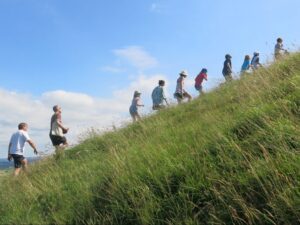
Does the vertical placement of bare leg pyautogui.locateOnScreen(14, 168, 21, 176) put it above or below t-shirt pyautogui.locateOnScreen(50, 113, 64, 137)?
below

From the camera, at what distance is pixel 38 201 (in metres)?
8.05

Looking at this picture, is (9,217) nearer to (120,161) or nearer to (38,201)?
(38,201)

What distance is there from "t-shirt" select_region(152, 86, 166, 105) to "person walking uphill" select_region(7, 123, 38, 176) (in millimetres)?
5115

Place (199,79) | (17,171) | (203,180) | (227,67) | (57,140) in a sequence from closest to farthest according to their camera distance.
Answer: (203,180)
(17,171)
(57,140)
(199,79)
(227,67)

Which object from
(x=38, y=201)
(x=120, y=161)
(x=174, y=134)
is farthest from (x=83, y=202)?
(x=174, y=134)

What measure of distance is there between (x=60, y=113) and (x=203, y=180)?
1044 centimetres

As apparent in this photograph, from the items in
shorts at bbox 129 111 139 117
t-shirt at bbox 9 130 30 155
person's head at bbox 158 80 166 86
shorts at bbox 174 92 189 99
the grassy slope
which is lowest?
the grassy slope

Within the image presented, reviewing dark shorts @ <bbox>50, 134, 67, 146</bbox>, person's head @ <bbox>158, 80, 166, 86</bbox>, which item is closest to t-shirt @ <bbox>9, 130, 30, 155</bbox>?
dark shorts @ <bbox>50, 134, 67, 146</bbox>

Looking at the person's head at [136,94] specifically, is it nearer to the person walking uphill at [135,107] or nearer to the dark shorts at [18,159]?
the person walking uphill at [135,107]

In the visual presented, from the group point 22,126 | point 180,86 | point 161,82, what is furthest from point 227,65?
point 22,126

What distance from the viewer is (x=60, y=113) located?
1524 cm

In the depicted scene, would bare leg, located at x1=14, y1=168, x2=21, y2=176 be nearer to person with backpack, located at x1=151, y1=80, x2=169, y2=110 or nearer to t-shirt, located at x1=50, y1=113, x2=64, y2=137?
t-shirt, located at x1=50, y1=113, x2=64, y2=137

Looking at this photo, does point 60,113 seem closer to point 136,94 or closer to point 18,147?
point 18,147

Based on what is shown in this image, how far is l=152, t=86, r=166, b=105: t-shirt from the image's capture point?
55.6 feet
